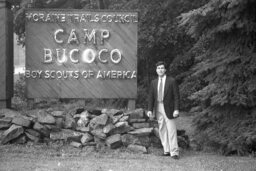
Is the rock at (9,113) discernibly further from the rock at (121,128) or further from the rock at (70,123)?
the rock at (121,128)

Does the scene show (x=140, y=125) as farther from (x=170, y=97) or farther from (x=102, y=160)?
(x=102, y=160)

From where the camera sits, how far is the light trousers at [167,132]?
8523mm

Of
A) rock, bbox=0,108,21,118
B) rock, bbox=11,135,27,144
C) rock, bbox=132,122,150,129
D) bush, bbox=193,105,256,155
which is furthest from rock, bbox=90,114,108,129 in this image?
bush, bbox=193,105,256,155

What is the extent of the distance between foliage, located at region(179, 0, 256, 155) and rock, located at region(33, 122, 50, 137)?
341 centimetres

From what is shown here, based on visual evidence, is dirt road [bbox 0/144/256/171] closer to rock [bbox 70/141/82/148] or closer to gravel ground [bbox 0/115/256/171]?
gravel ground [bbox 0/115/256/171]

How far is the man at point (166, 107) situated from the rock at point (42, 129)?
2.35m

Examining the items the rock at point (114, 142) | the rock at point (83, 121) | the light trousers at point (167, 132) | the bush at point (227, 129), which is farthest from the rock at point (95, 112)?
the bush at point (227, 129)

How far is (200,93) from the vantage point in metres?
9.19

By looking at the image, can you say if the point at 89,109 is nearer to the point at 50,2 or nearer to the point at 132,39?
the point at 132,39

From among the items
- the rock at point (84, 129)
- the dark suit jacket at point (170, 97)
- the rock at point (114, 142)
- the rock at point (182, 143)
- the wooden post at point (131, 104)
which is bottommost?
the rock at point (182, 143)

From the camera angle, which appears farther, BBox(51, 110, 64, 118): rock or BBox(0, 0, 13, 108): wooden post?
BBox(0, 0, 13, 108): wooden post

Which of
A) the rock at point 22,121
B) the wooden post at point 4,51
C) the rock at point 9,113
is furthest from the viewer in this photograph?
the wooden post at point 4,51

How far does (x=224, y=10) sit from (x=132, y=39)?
2.33 metres

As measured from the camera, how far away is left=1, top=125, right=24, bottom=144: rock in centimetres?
888
